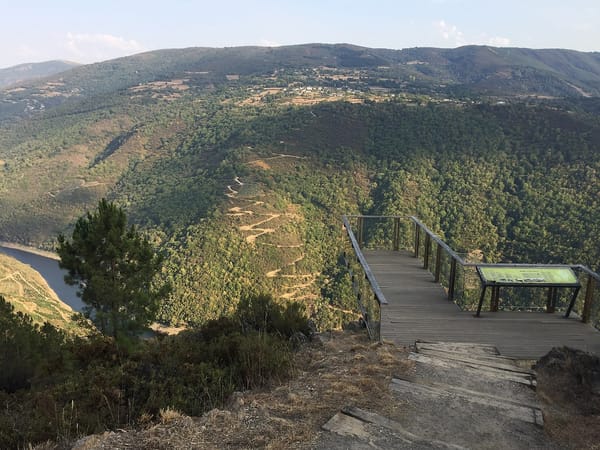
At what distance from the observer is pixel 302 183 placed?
56.5 metres

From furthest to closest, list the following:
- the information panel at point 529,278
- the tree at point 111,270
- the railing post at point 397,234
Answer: the tree at point 111,270, the railing post at point 397,234, the information panel at point 529,278

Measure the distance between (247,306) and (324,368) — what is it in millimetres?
2570

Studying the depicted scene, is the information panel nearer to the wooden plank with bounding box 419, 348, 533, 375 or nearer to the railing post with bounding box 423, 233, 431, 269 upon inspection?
the wooden plank with bounding box 419, 348, 533, 375

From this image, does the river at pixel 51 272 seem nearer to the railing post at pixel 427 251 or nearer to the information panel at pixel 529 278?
the railing post at pixel 427 251

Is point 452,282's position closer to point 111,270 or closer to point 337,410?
point 337,410

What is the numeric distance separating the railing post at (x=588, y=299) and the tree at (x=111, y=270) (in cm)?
940

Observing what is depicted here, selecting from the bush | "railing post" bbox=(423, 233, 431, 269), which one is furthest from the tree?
"railing post" bbox=(423, 233, 431, 269)

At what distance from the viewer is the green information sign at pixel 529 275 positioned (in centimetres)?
579

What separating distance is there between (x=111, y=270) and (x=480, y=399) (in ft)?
31.3

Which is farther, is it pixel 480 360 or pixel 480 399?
pixel 480 360

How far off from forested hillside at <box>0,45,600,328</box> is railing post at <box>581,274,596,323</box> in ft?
59.7

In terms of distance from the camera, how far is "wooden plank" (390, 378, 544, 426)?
3.07 meters

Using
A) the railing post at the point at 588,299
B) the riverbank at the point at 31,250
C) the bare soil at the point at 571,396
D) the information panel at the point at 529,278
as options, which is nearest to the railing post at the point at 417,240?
the information panel at the point at 529,278

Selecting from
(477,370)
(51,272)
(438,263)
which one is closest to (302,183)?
(51,272)
